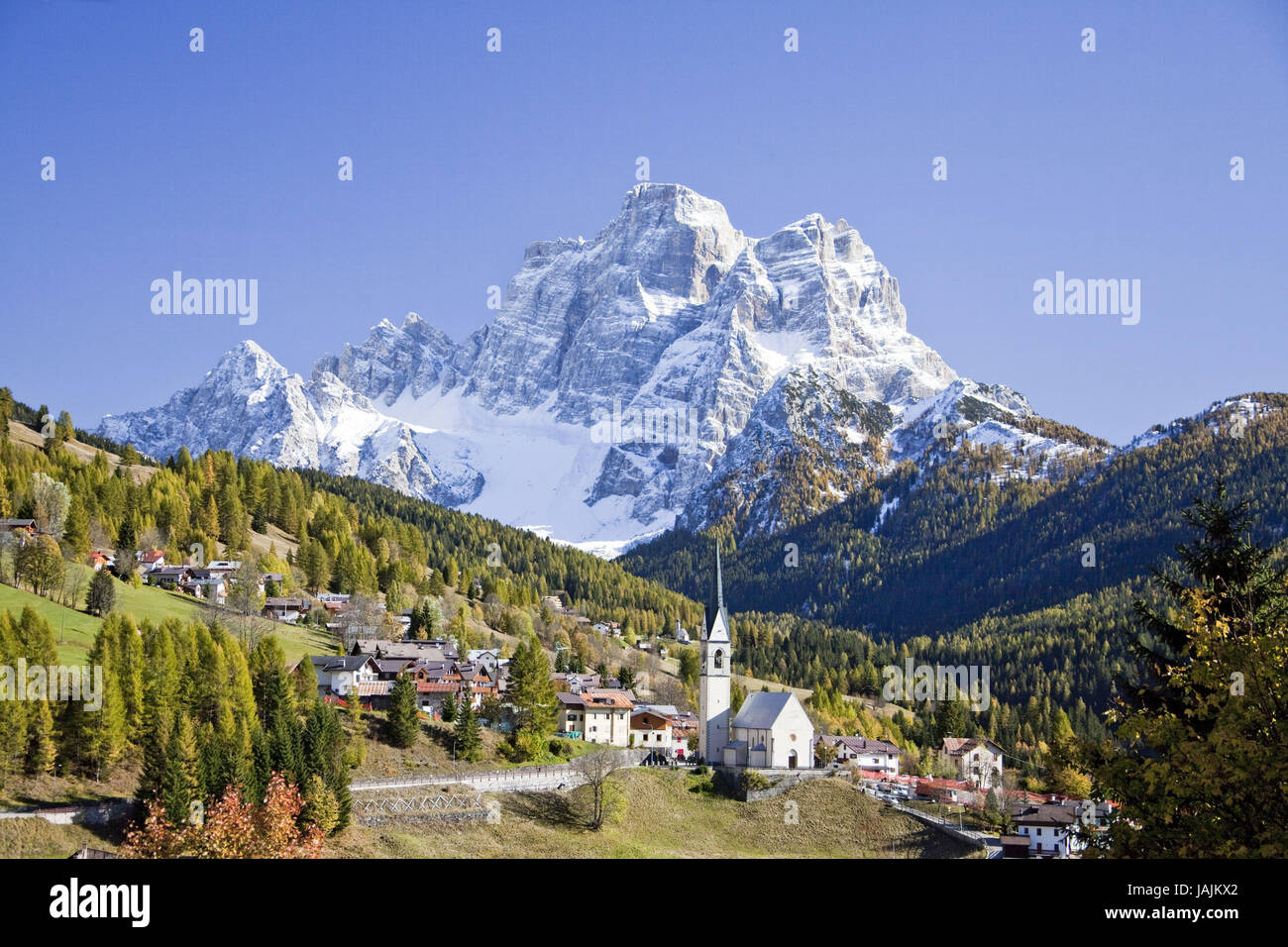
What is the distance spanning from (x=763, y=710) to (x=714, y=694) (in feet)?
18.7

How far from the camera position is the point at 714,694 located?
106188 millimetres

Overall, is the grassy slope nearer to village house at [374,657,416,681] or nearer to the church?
the church

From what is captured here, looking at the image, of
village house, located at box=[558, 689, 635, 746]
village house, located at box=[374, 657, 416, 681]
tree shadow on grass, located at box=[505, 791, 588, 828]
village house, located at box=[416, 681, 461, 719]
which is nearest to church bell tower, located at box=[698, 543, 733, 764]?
village house, located at box=[558, 689, 635, 746]

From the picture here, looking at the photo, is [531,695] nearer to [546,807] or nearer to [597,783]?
[597,783]

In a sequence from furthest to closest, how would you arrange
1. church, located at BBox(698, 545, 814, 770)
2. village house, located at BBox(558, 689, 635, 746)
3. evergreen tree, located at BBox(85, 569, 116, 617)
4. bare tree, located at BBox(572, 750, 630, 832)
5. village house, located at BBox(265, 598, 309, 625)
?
village house, located at BBox(265, 598, 309, 625)
village house, located at BBox(558, 689, 635, 746)
evergreen tree, located at BBox(85, 569, 116, 617)
church, located at BBox(698, 545, 814, 770)
bare tree, located at BBox(572, 750, 630, 832)

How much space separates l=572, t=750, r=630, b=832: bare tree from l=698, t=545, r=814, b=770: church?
14.0 meters

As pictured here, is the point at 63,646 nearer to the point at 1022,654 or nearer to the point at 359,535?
the point at 359,535

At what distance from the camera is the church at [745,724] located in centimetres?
9950

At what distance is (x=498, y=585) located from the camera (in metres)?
176

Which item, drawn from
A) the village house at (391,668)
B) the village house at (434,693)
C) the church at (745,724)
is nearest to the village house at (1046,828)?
the church at (745,724)

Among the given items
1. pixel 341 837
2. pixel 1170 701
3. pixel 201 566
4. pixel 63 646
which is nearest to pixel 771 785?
pixel 341 837

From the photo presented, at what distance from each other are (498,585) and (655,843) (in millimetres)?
100130

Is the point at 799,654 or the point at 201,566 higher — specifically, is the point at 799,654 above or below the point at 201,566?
below

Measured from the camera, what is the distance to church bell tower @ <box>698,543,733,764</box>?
105m
